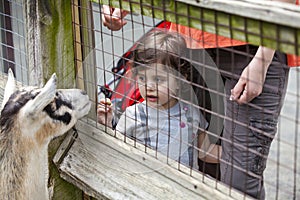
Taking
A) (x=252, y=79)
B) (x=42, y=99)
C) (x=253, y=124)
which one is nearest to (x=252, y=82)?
(x=252, y=79)

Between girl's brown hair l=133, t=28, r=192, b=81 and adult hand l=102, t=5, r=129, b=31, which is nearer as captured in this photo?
girl's brown hair l=133, t=28, r=192, b=81

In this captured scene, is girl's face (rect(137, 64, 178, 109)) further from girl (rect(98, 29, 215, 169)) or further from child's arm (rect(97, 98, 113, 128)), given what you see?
child's arm (rect(97, 98, 113, 128))

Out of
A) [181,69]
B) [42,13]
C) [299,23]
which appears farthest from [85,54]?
[299,23]

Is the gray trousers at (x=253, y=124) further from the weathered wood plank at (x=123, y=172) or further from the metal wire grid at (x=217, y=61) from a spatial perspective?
the weathered wood plank at (x=123, y=172)

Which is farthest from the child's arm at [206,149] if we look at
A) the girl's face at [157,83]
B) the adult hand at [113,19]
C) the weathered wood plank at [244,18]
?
the weathered wood plank at [244,18]

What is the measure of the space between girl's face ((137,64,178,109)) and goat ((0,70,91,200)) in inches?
13.5

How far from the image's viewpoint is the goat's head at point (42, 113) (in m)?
3.40

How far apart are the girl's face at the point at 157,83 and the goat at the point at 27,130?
34 centimetres

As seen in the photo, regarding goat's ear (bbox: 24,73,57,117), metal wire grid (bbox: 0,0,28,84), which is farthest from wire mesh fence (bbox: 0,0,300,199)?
metal wire grid (bbox: 0,0,28,84)

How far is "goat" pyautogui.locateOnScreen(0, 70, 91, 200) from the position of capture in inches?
135

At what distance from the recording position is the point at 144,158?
3.21 meters

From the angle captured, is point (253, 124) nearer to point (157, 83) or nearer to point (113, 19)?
point (157, 83)

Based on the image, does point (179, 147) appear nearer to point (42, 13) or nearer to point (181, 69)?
point (181, 69)

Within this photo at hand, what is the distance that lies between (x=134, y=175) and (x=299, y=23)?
4.79ft
